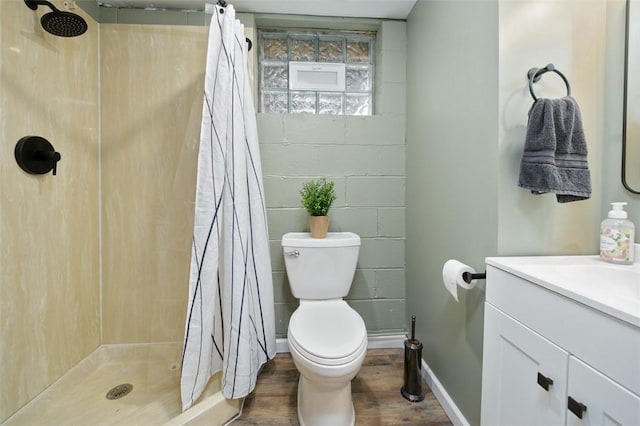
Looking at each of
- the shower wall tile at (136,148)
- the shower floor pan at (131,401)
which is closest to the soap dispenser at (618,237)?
the shower floor pan at (131,401)

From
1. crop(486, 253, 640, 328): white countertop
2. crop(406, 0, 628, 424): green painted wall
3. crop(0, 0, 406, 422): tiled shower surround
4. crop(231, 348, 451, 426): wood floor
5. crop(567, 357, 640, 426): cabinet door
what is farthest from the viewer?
crop(231, 348, 451, 426): wood floor

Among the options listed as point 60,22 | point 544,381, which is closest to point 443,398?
point 544,381

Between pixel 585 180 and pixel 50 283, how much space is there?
2.32 m

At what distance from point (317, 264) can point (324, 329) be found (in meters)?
0.38

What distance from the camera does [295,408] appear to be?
4.61 ft

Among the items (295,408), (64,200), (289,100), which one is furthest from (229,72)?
(295,408)

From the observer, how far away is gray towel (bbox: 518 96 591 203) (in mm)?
900

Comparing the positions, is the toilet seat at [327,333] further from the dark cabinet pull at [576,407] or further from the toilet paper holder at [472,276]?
the dark cabinet pull at [576,407]

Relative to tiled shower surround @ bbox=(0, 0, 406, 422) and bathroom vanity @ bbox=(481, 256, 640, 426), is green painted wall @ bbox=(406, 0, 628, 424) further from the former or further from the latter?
tiled shower surround @ bbox=(0, 0, 406, 422)

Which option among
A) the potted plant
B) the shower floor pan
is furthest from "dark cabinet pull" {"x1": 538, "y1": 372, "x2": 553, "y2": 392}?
the shower floor pan

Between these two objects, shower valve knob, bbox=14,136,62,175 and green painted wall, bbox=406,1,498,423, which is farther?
shower valve knob, bbox=14,136,62,175

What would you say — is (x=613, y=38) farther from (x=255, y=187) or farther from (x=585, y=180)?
(x=255, y=187)

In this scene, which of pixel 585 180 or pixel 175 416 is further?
pixel 175 416

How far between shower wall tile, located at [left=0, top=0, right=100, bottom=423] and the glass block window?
3.32 feet
